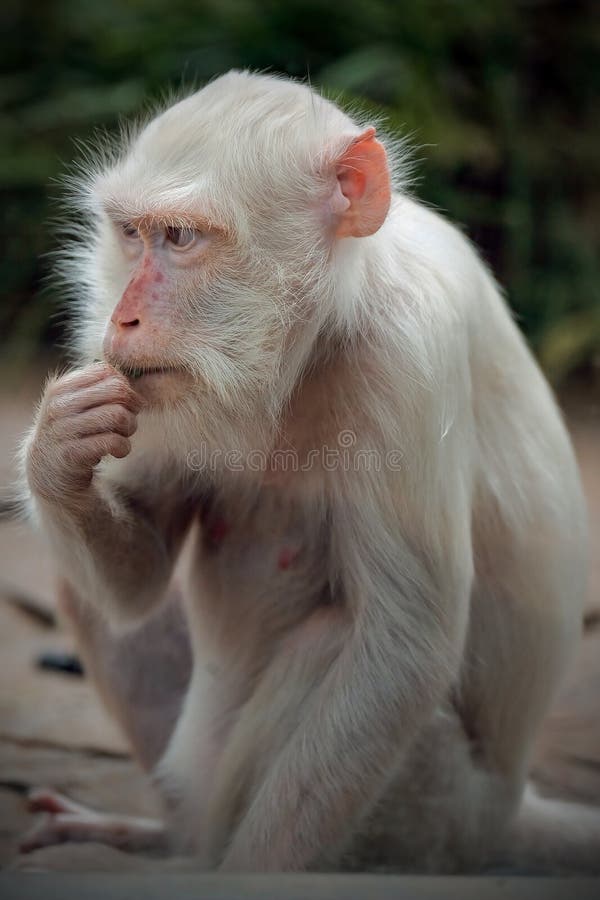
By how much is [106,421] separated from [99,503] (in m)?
0.30

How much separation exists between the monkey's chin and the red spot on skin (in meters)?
0.43

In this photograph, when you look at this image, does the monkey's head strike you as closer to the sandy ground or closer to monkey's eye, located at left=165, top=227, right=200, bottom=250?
monkey's eye, located at left=165, top=227, right=200, bottom=250

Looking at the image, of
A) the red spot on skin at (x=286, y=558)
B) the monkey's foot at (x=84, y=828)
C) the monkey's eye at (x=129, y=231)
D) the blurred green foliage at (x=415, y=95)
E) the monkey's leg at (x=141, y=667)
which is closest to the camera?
the monkey's eye at (x=129, y=231)

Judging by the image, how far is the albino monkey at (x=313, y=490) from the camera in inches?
80.7

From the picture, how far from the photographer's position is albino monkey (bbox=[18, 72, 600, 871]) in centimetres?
205

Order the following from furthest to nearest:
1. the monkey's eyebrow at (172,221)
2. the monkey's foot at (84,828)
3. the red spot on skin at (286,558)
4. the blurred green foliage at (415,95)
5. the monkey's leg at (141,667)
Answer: the monkey's leg at (141,667)
the blurred green foliage at (415,95)
the red spot on skin at (286,558)
the monkey's foot at (84,828)
the monkey's eyebrow at (172,221)

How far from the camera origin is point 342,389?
7.04 ft

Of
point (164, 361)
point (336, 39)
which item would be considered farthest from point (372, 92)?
point (164, 361)

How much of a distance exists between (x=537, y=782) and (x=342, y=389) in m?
0.95

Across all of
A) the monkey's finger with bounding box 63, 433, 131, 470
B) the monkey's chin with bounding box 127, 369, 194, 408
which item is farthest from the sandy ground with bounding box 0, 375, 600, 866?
the monkey's chin with bounding box 127, 369, 194, 408

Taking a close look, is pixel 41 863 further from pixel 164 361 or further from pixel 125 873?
pixel 164 361

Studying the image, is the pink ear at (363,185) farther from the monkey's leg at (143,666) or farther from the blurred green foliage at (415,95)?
the monkey's leg at (143,666)

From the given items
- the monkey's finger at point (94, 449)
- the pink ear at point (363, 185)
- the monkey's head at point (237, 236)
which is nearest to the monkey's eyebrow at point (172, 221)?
the monkey's head at point (237, 236)

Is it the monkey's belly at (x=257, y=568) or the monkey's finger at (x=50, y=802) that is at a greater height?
the monkey's belly at (x=257, y=568)
